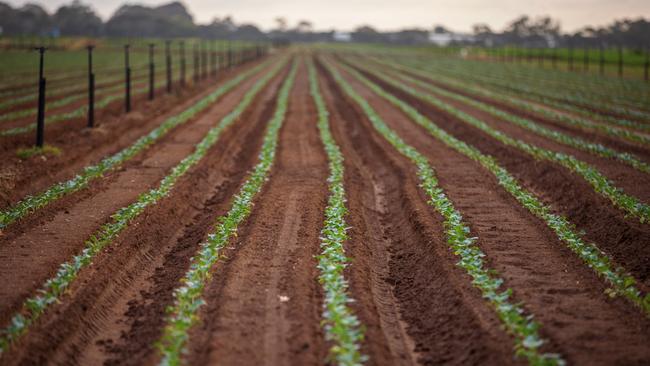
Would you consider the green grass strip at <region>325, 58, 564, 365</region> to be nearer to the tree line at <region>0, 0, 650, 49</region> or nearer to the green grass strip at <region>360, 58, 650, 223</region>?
the green grass strip at <region>360, 58, 650, 223</region>

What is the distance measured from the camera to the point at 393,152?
18.1 meters

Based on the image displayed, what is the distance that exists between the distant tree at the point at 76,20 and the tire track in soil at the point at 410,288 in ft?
466

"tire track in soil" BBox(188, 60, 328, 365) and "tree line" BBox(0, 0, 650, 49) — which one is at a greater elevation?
"tree line" BBox(0, 0, 650, 49)

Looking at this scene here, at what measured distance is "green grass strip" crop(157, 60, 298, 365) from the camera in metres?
6.62

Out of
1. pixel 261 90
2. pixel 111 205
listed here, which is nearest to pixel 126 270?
pixel 111 205

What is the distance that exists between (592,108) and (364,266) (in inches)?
922

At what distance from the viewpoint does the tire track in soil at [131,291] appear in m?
6.73

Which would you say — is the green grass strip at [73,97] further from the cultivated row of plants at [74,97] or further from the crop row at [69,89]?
the crop row at [69,89]

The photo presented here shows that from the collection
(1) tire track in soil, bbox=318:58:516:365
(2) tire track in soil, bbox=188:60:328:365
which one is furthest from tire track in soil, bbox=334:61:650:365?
(2) tire track in soil, bbox=188:60:328:365

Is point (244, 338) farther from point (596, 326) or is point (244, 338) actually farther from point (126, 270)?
point (596, 326)

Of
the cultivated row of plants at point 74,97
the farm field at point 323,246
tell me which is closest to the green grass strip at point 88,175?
the farm field at point 323,246

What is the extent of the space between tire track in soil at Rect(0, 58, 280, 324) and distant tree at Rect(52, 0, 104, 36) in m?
137

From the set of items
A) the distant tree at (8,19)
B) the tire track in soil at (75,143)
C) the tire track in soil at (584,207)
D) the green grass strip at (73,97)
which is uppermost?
the distant tree at (8,19)

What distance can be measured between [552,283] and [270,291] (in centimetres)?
405
